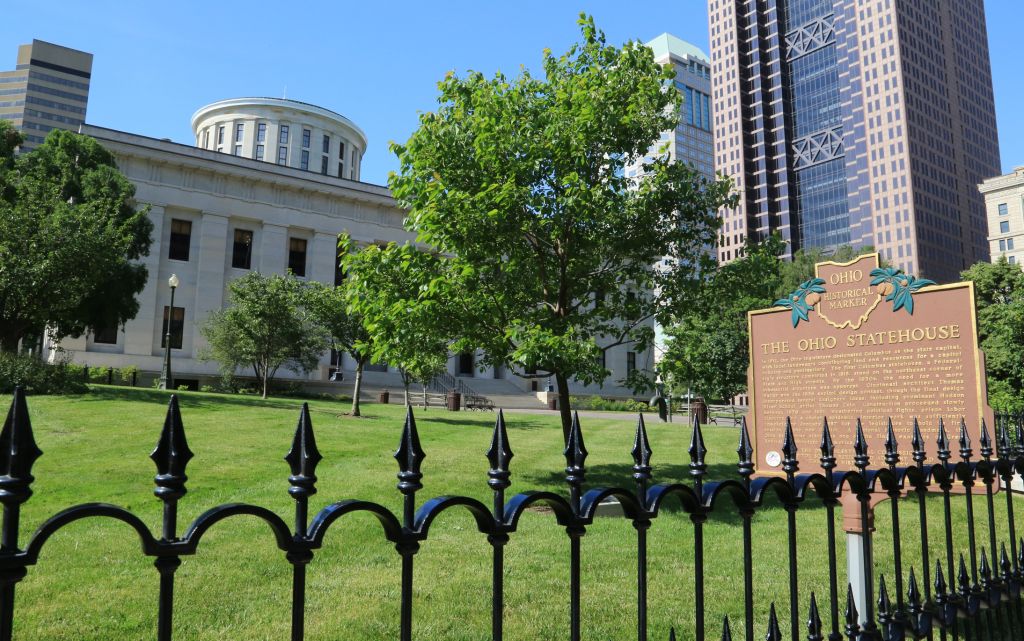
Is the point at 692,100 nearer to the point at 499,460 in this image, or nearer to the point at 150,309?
the point at 150,309

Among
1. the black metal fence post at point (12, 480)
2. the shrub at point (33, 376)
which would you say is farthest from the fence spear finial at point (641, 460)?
the shrub at point (33, 376)

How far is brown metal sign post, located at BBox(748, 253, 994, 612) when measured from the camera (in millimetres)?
5586

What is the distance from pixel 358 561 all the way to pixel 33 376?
18.9m

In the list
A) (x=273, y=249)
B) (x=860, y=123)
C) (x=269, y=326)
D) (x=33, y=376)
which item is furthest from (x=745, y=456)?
(x=860, y=123)

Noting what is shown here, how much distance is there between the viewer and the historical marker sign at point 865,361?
18.3 feet

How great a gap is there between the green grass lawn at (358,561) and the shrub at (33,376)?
8.45 meters

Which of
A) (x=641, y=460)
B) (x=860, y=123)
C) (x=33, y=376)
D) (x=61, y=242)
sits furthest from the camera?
(x=860, y=123)

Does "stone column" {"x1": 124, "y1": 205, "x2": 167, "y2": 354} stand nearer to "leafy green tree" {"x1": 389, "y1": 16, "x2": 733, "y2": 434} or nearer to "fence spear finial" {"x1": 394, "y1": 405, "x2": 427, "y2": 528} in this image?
"leafy green tree" {"x1": 389, "y1": 16, "x2": 733, "y2": 434}

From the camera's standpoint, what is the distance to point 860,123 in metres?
121

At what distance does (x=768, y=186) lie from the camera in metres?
134

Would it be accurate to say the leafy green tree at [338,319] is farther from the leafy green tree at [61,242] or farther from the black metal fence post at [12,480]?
the black metal fence post at [12,480]

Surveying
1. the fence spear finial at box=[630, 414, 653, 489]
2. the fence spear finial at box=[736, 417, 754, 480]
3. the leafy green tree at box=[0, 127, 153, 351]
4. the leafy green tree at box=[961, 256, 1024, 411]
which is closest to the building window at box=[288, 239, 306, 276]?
the leafy green tree at box=[0, 127, 153, 351]

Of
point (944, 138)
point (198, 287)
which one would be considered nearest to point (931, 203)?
point (944, 138)

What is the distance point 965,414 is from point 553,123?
7.53 meters
